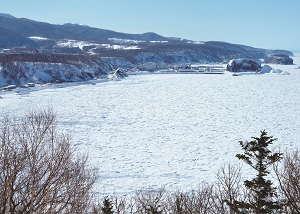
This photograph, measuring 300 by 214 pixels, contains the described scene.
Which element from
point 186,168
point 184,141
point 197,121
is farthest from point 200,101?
point 186,168

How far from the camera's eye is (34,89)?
202 feet

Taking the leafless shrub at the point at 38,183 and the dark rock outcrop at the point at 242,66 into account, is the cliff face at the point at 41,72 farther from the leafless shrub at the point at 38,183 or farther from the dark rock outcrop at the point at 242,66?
the leafless shrub at the point at 38,183

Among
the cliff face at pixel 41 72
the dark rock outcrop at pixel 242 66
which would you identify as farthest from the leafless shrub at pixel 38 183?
the dark rock outcrop at pixel 242 66

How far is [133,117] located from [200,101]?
15.1 metres

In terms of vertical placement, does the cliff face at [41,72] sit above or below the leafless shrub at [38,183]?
below

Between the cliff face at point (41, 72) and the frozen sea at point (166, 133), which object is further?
the cliff face at point (41, 72)

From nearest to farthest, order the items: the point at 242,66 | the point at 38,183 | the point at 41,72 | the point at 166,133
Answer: the point at 38,183, the point at 166,133, the point at 41,72, the point at 242,66

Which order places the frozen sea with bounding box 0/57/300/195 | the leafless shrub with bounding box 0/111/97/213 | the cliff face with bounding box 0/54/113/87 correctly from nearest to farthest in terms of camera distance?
1. the leafless shrub with bounding box 0/111/97/213
2. the frozen sea with bounding box 0/57/300/195
3. the cliff face with bounding box 0/54/113/87

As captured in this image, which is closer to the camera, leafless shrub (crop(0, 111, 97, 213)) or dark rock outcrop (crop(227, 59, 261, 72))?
leafless shrub (crop(0, 111, 97, 213))

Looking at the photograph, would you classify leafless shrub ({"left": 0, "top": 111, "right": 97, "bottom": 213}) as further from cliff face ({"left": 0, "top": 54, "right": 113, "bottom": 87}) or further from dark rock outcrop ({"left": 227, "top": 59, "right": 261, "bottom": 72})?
dark rock outcrop ({"left": 227, "top": 59, "right": 261, "bottom": 72})

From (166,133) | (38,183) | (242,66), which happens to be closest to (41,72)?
(166,133)

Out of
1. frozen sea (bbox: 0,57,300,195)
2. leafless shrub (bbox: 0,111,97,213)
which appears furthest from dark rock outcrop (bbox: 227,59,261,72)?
leafless shrub (bbox: 0,111,97,213)

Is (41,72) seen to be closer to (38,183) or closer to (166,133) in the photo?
(166,133)

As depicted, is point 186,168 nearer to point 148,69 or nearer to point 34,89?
point 34,89
